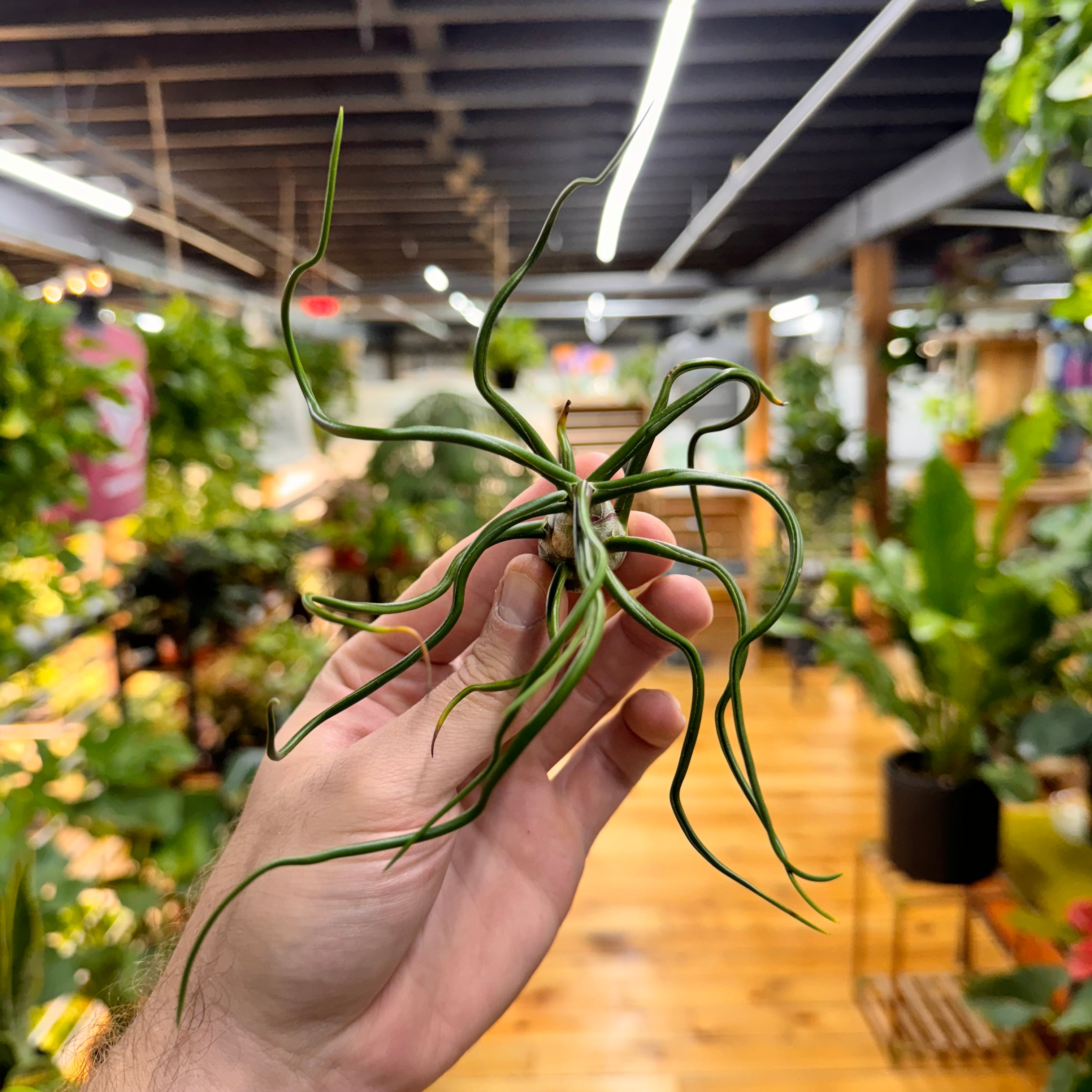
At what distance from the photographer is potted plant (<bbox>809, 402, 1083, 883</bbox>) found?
6.28 ft

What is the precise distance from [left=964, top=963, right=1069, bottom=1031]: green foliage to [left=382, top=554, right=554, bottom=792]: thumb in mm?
1575

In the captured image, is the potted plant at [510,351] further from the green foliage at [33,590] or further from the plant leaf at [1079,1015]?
the plant leaf at [1079,1015]

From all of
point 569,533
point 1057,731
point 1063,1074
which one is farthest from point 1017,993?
point 569,533

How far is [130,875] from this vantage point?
187cm

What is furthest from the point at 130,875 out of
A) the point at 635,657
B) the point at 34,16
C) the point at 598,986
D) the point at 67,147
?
the point at 67,147

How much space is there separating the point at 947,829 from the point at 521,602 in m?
1.87

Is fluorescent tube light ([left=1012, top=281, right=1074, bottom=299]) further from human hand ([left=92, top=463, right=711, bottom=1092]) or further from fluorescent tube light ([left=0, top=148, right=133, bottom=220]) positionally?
human hand ([left=92, top=463, right=711, bottom=1092])

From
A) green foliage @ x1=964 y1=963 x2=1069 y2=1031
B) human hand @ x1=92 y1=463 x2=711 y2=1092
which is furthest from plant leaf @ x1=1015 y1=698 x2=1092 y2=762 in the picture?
human hand @ x1=92 y1=463 x2=711 y2=1092

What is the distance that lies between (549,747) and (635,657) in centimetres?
16

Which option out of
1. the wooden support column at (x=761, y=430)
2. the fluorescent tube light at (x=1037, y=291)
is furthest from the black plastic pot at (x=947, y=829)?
the fluorescent tube light at (x=1037, y=291)

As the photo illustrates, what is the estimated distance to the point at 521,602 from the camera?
A: 530 mm

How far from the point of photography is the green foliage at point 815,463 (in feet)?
15.3

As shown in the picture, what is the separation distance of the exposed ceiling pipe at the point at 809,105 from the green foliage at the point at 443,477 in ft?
4.84

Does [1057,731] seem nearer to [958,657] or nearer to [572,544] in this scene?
[958,657]
